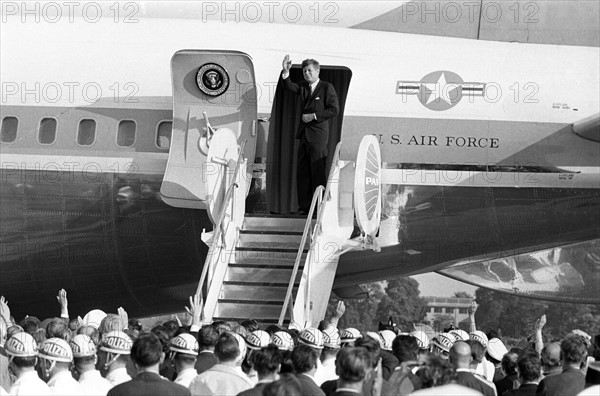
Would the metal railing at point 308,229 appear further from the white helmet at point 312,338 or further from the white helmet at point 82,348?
the white helmet at point 82,348

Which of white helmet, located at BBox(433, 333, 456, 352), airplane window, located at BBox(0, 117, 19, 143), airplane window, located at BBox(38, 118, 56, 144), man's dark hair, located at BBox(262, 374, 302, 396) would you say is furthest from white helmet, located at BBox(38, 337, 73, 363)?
airplane window, located at BBox(0, 117, 19, 143)

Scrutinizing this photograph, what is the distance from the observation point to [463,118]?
17.3 m

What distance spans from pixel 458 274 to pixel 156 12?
20.4 feet

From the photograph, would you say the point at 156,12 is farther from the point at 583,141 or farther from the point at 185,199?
the point at 583,141

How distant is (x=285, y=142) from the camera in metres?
17.5

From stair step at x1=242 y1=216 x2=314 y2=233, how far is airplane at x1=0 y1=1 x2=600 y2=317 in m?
0.52

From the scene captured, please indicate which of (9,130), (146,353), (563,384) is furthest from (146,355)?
(9,130)

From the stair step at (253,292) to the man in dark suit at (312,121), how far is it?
1.67 meters

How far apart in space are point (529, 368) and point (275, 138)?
899cm

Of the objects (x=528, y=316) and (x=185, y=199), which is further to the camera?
(x=528, y=316)

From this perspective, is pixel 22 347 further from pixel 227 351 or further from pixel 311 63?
pixel 311 63

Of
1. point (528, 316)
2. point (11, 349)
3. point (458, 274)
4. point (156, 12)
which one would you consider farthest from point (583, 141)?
point (528, 316)

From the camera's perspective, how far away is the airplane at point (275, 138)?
1730 cm

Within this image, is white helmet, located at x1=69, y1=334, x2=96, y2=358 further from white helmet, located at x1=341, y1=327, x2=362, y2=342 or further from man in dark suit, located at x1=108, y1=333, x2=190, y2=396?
white helmet, located at x1=341, y1=327, x2=362, y2=342
